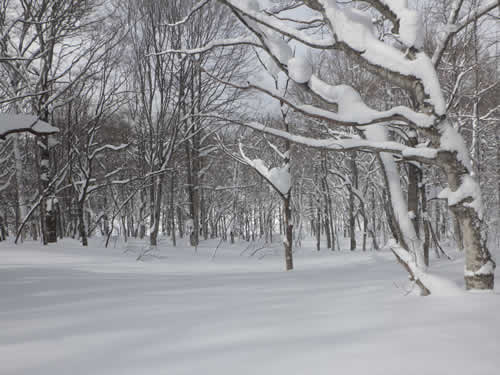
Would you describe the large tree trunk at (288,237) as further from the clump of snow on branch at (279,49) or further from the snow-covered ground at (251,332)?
the clump of snow on branch at (279,49)

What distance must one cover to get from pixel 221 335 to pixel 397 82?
8.13ft

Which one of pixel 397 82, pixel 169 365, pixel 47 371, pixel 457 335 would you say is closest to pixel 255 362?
pixel 169 365

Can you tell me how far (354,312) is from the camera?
2498 mm

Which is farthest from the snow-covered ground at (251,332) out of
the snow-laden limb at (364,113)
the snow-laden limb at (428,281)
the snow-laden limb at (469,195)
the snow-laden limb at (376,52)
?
the snow-laden limb at (376,52)

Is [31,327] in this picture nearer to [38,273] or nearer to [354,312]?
[354,312]

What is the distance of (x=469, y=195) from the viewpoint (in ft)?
9.02

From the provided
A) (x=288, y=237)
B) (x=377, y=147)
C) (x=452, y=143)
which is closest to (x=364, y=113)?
(x=377, y=147)

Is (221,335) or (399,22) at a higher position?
(399,22)

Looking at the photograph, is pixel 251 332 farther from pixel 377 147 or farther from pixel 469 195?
pixel 469 195

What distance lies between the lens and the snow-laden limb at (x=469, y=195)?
9.02ft

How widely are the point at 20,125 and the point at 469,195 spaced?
494cm

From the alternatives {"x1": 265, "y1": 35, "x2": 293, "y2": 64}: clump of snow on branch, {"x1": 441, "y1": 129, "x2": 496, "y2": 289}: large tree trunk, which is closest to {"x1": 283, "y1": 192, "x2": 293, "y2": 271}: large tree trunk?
{"x1": 265, "y1": 35, "x2": 293, "y2": 64}: clump of snow on branch

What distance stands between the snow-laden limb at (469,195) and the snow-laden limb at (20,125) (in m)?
4.60

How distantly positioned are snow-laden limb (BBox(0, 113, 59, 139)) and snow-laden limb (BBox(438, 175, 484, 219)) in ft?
15.1
